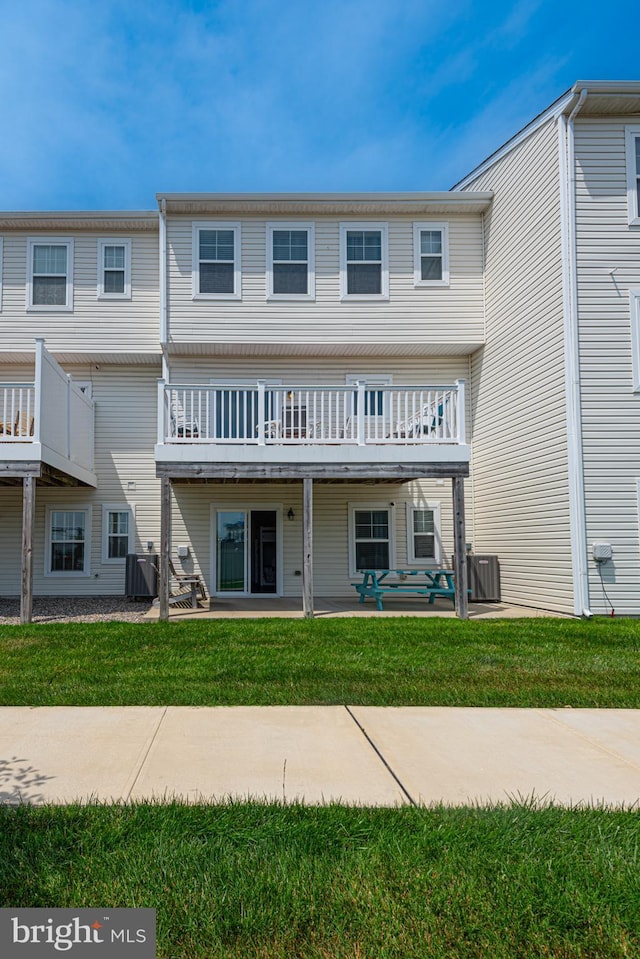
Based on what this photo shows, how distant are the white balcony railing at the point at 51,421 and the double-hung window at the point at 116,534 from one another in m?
1.08

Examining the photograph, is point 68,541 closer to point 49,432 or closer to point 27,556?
point 49,432

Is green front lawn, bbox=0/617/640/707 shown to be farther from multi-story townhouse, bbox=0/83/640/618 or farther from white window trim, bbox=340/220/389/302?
white window trim, bbox=340/220/389/302

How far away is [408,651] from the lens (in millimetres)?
7547

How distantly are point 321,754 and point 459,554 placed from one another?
22.6ft

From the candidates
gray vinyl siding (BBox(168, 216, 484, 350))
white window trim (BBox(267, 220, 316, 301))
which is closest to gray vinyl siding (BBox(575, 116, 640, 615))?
gray vinyl siding (BBox(168, 216, 484, 350))

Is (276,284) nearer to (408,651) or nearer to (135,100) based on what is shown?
(135,100)

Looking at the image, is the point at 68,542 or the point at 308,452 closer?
the point at 308,452

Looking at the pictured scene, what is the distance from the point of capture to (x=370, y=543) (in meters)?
14.3

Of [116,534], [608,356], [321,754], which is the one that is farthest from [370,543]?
[321,754]

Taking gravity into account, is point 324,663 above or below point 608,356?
below

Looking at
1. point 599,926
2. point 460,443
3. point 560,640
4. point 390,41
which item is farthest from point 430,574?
point 390,41

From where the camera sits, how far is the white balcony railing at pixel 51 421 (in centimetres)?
1017

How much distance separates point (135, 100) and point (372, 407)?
34.8ft

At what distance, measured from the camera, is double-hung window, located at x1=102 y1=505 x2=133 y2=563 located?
46.8ft
